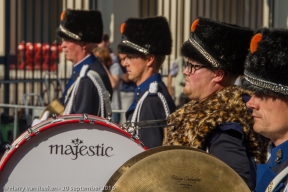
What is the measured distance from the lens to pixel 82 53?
6.04 meters

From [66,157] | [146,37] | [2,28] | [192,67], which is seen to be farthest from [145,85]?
[2,28]

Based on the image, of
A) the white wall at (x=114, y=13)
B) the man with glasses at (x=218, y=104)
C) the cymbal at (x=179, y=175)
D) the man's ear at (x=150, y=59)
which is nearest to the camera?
the cymbal at (x=179, y=175)

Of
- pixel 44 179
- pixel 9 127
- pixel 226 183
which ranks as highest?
pixel 226 183

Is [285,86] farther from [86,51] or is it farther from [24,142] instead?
[86,51]

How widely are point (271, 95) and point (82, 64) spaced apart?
10.3 ft

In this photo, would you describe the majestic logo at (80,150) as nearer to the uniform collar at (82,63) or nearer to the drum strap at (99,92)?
the drum strap at (99,92)

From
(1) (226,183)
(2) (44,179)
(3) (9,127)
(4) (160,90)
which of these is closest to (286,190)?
(1) (226,183)

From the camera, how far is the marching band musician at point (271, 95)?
288cm

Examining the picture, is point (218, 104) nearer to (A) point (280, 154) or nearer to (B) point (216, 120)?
(B) point (216, 120)

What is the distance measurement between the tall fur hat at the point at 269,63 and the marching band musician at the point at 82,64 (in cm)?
254

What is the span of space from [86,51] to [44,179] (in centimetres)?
260

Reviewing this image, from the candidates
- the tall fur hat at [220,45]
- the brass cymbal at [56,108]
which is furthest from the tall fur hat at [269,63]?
the brass cymbal at [56,108]

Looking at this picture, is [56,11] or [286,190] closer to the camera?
[286,190]

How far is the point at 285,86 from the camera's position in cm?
287
